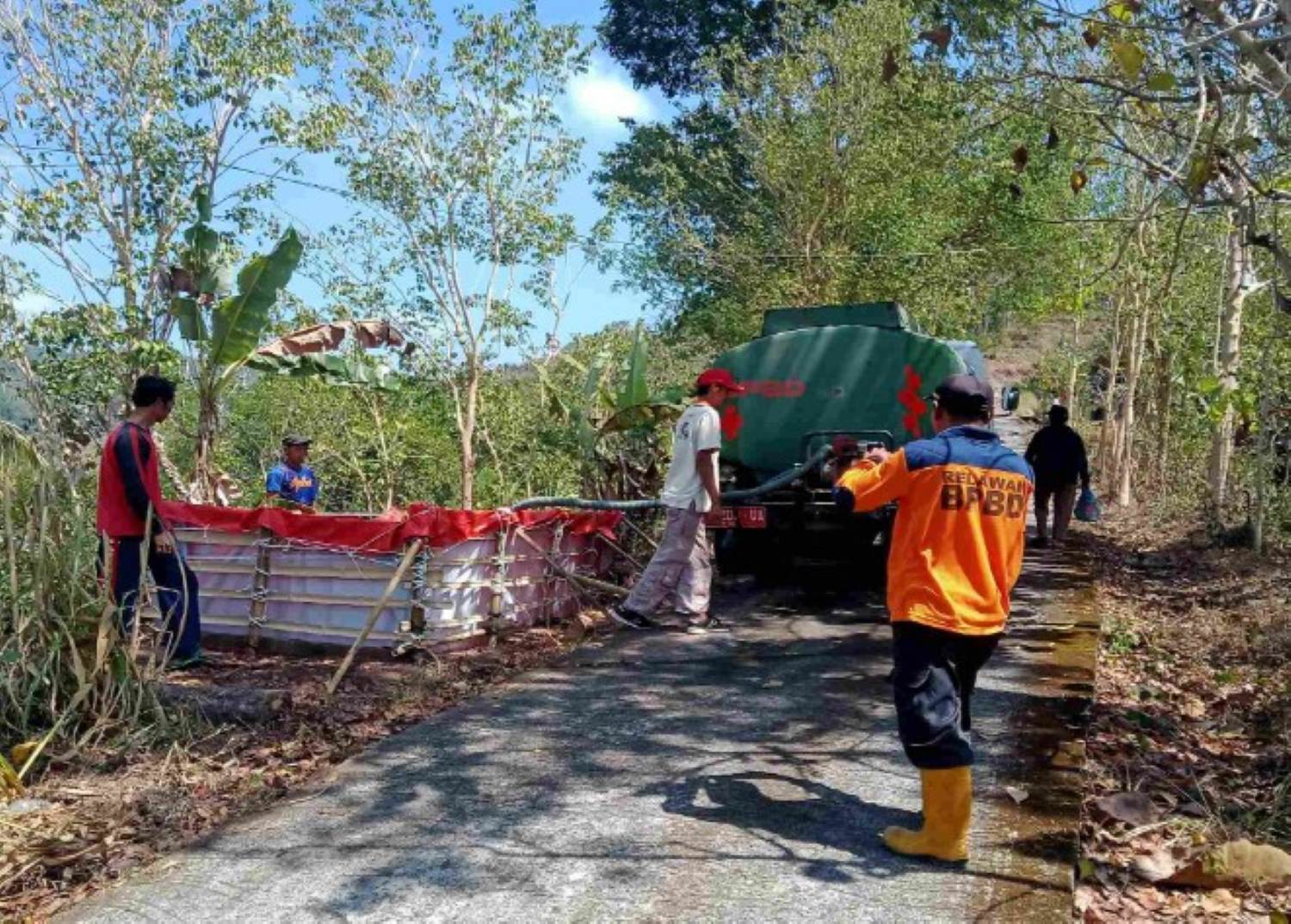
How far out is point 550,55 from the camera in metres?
15.0

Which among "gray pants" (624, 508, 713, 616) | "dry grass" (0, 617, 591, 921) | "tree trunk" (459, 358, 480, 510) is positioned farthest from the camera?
"tree trunk" (459, 358, 480, 510)

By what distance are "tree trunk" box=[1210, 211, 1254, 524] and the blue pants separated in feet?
32.3

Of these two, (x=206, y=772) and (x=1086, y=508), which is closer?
(x=206, y=772)

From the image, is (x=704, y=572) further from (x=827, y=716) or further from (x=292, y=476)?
(x=292, y=476)

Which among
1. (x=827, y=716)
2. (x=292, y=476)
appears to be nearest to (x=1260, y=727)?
(x=827, y=716)

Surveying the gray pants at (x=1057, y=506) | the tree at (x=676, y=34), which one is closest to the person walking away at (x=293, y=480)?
the gray pants at (x=1057, y=506)

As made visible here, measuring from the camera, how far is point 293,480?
9.35 meters

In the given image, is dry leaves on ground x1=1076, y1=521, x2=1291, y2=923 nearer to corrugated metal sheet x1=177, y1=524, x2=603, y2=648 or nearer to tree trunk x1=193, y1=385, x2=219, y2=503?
corrugated metal sheet x1=177, y1=524, x2=603, y2=648

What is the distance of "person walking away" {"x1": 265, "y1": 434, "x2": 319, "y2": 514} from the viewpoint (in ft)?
30.3

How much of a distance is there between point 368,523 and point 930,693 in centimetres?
415

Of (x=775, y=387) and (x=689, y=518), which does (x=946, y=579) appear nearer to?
(x=689, y=518)

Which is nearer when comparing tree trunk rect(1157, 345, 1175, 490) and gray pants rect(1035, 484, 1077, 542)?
gray pants rect(1035, 484, 1077, 542)

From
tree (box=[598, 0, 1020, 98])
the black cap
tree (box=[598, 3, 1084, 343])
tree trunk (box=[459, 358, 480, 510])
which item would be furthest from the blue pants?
tree (box=[598, 0, 1020, 98])

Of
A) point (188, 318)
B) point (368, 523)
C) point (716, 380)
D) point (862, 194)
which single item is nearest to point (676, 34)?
point (862, 194)
